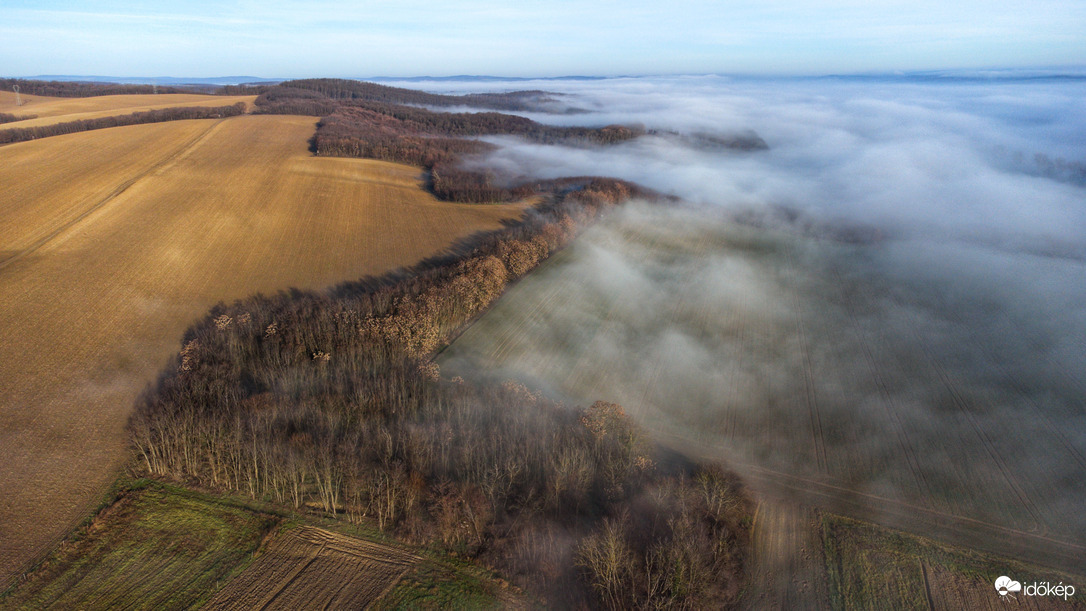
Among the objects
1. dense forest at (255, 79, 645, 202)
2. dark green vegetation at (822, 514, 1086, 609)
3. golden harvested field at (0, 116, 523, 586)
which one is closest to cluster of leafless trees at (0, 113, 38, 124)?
golden harvested field at (0, 116, 523, 586)

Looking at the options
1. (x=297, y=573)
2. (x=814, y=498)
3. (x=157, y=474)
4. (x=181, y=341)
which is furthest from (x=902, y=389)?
(x=181, y=341)

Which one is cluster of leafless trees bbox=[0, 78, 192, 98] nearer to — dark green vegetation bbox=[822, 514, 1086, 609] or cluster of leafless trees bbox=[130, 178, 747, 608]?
cluster of leafless trees bbox=[130, 178, 747, 608]

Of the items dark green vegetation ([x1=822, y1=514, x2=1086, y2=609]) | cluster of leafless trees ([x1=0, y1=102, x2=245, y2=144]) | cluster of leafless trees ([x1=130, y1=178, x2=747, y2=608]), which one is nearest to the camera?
dark green vegetation ([x1=822, y1=514, x2=1086, y2=609])

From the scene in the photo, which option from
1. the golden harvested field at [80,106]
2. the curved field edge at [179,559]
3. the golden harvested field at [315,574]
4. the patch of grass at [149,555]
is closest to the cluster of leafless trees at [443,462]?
the curved field edge at [179,559]

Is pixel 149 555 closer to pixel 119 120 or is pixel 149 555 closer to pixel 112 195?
pixel 112 195

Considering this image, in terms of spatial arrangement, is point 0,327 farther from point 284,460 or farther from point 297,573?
point 297,573

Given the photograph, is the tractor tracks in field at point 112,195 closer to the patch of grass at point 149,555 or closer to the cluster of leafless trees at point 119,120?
the cluster of leafless trees at point 119,120
